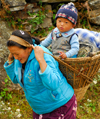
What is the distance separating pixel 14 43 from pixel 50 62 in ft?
1.53

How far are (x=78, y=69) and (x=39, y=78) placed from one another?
2.01 ft

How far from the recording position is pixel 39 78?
163 centimetres

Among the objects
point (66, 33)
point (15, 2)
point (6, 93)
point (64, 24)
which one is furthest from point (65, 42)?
point (15, 2)

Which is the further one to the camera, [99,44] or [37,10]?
[37,10]

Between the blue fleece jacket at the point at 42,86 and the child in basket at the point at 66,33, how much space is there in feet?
1.50

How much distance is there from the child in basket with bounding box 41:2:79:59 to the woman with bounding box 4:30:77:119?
53cm

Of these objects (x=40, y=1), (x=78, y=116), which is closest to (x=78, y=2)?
(x=40, y=1)

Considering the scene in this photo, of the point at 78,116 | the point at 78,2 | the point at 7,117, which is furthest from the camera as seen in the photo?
the point at 78,2

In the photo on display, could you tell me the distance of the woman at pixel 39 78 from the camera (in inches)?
57.6

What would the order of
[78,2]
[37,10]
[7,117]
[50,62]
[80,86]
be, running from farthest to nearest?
[78,2], [37,10], [7,117], [80,86], [50,62]

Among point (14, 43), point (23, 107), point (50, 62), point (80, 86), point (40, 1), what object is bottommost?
point (23, 107)

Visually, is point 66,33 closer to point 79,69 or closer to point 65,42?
point 65,42

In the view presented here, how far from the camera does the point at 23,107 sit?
3.11 metres

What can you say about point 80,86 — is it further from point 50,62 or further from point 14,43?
point 14,43
